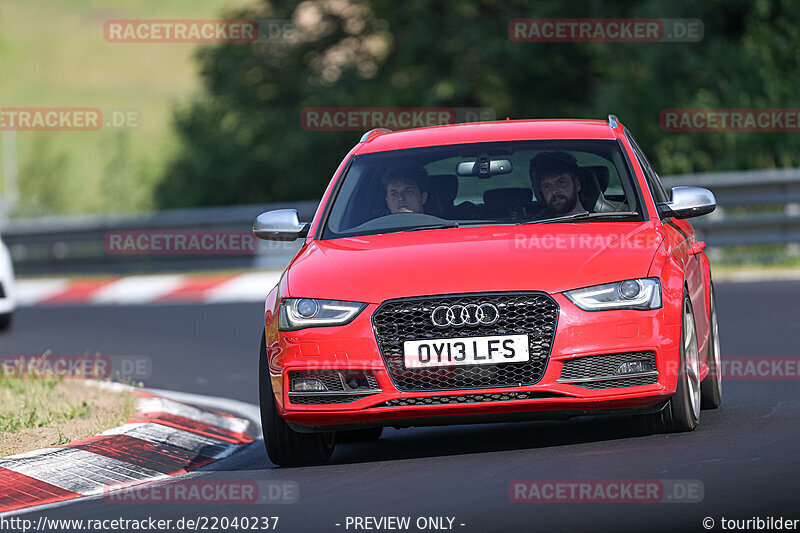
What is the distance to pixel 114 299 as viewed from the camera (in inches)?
860

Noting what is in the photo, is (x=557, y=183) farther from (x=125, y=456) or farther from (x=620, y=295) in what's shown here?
(x=125, y=456)

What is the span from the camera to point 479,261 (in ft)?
24.4

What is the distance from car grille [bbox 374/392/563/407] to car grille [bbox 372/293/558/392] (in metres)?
0.05

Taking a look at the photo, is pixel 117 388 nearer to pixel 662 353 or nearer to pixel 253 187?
pixel 662 353

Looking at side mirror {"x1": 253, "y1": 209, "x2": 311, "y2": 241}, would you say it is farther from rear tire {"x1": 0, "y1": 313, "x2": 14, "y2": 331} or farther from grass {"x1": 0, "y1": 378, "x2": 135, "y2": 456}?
rear tire {"x1": 0, "y1": 313, "x2": 14, "y2": 331}

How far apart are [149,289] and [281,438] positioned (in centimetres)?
1434

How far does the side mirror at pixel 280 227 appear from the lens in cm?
865

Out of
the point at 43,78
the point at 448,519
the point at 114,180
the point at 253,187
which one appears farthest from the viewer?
the point at 43,78

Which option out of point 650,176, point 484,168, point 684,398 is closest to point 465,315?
point 684,398

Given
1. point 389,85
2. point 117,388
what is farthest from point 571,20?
point 117,388

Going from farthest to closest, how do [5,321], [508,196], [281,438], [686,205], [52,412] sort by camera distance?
[5,321] < [52,412] < [508,196] < [686,205] < [281,438]

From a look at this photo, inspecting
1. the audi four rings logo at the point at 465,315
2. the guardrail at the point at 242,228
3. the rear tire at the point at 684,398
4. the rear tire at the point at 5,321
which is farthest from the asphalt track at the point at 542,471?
the rear tire at the point at 5,321

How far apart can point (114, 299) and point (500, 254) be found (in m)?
15.0

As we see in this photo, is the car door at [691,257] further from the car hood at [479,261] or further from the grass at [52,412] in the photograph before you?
the grass at [52,412]
